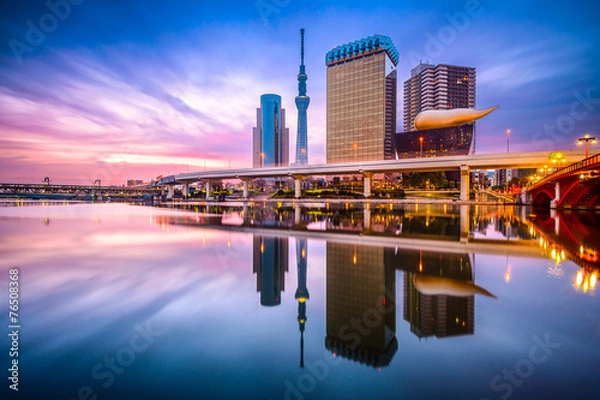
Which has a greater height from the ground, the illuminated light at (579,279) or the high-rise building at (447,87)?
the high-rise building at (447,87)

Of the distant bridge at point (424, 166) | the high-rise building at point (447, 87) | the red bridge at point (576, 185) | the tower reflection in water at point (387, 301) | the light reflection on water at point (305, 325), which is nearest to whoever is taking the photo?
the light reflection on water at point (305, 325)

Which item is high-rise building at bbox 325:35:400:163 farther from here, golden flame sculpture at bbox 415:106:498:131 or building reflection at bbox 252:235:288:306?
building reflection at bbox 252:235:288:306

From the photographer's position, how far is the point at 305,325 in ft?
14.3

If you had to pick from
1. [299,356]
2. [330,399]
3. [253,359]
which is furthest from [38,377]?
[330,399]

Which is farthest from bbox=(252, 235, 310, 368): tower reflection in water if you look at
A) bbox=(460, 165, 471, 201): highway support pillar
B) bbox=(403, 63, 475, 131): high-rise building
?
bbox=(403, 63, 475, 131): high-rise building

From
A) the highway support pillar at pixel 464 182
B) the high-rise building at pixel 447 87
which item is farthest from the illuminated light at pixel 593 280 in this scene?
the high-rise building at pixel 447 87

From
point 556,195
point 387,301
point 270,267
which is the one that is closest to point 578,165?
point 556,195

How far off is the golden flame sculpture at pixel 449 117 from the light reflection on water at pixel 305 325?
66.6m

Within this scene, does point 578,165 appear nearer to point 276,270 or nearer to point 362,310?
point 276,270

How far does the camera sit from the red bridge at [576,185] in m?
24.5

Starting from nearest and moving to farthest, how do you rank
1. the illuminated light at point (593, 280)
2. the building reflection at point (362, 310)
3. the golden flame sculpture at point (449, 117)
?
the building reflection at point (362, 310)
the illuminated light at point (593, 280)
the golden flame sculpture at point (449, 117)

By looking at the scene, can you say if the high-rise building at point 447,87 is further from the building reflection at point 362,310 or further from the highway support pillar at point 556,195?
the building reflection at point 362,310

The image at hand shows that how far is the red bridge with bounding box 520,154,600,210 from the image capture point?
2452cm

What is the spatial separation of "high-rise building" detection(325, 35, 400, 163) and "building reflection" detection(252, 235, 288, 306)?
130226 mm
